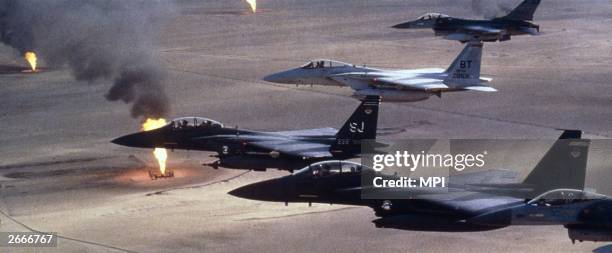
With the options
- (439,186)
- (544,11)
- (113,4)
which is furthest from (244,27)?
(439,186)

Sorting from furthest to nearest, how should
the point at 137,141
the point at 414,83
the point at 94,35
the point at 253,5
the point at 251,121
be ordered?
the point at 253,5
the point at 414,83
the point at 94,35
the point at 251,121
the point at 137,141

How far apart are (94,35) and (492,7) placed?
61.8 meters

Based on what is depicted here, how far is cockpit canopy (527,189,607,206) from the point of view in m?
34.2

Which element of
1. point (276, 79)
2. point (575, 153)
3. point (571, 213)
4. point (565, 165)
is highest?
point (276, 79)

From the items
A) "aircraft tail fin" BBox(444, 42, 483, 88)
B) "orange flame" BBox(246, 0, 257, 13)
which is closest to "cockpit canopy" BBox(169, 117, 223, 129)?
"aircraft tail fin" BBox(444, 42, 483, 88)

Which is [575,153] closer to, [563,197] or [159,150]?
[563,197]

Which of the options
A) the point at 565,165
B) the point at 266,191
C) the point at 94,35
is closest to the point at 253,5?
A: the point at 94,35

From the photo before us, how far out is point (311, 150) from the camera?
46562 mm

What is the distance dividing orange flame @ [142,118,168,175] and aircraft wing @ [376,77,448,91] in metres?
17.2

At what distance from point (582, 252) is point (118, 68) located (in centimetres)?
3333

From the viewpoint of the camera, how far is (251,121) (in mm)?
62000

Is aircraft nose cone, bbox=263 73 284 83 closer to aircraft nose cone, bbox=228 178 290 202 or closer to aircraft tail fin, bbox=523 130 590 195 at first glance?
aircraft nose cone, bbox=228 178 290 202

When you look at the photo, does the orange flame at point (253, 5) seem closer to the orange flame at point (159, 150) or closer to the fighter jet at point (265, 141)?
the orange flame at point (159, 150)

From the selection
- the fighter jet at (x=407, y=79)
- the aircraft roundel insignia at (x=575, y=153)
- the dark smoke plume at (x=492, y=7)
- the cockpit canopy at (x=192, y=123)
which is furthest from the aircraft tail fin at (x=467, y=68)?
the dark smoke plume at (x=492, y=7)
